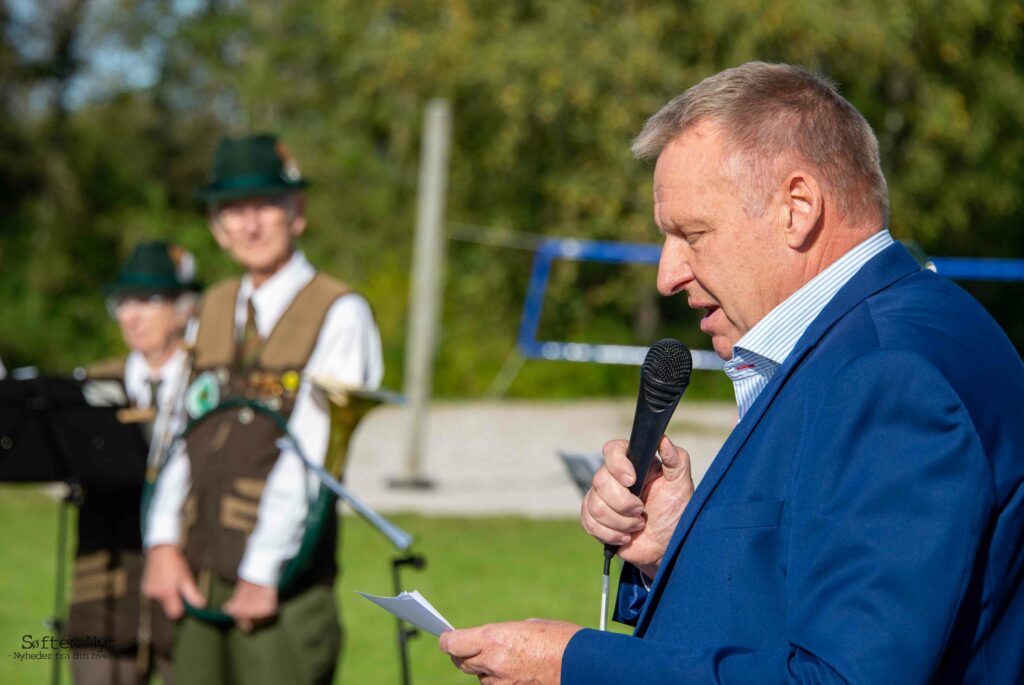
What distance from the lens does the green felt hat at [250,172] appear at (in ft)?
14.6

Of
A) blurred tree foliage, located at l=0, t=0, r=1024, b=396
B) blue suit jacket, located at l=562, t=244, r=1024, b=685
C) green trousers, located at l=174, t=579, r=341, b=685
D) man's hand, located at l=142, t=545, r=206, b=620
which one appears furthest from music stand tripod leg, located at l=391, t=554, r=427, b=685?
blurred tree foliage, located at l=0, t=0, r=1024, b=396

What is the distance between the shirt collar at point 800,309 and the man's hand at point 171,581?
254 centimetres

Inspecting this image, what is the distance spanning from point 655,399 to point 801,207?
0.39 metres

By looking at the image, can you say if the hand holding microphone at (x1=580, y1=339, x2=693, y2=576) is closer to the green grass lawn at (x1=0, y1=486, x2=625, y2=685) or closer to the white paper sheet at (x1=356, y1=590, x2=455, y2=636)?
the white paper sheet at (x1=356, y1=590, x2=455, y2=636)

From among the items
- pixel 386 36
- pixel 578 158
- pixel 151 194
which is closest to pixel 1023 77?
pixel 578 158

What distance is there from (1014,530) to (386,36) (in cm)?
1719

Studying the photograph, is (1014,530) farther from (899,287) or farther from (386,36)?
(386,36)

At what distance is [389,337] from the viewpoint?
19078mm

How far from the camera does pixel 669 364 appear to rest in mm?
2186

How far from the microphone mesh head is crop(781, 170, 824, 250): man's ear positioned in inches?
11.5

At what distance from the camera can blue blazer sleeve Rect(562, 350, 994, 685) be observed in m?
1.63

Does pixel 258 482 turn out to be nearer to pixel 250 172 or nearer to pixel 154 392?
pixel 250 172

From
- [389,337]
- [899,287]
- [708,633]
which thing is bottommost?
[389,337]

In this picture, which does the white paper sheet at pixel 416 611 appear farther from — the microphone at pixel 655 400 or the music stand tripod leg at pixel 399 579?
the music stand tripod leg at pixel 399 579
